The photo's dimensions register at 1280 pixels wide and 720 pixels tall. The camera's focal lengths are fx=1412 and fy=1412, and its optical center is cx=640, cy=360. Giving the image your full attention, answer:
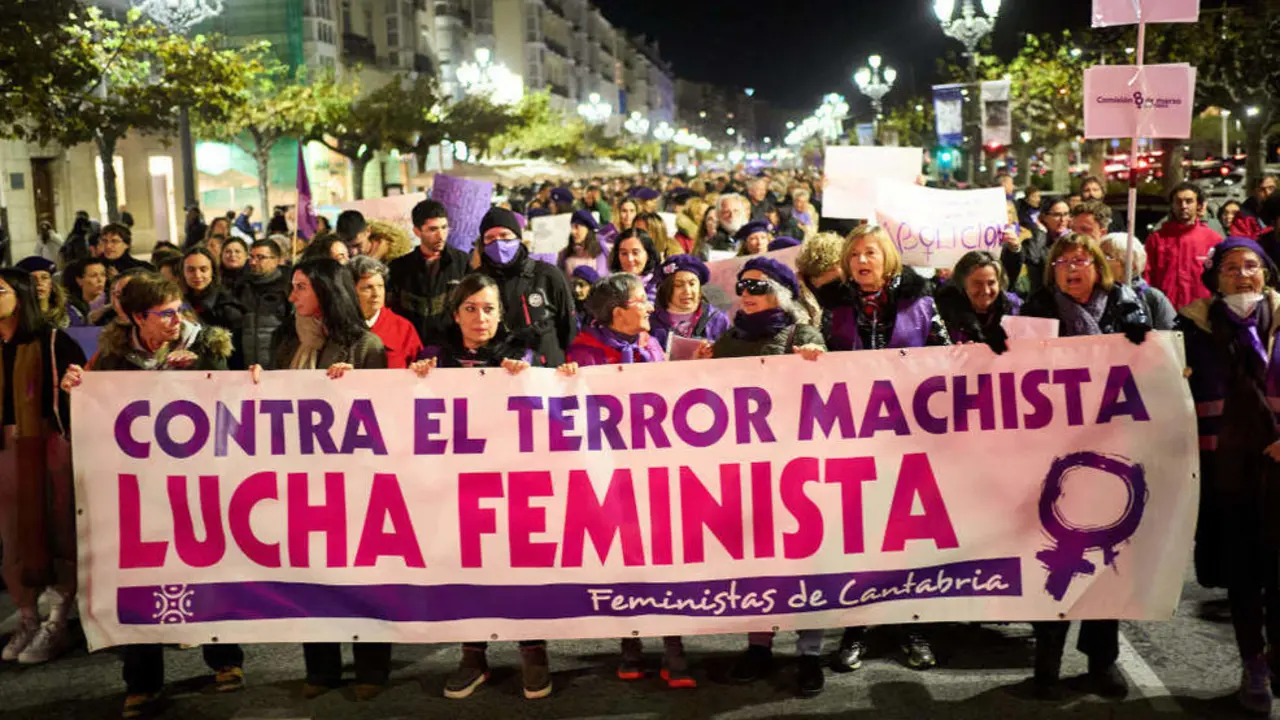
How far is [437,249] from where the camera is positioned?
26.7ft

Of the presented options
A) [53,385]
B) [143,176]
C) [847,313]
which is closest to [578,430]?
[847,313]

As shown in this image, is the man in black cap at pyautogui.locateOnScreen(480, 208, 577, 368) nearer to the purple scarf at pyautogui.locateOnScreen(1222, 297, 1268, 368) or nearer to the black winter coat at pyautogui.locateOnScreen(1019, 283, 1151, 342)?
the black winter coat at pyautogui.locateOnScreen(1019, 283, 1151, 342)

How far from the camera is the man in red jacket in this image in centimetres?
1015

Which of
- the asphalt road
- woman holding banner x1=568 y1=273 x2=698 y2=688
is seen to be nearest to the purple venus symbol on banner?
the asphalt road

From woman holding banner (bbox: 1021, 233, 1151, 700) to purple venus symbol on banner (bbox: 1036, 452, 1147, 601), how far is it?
0.26 m

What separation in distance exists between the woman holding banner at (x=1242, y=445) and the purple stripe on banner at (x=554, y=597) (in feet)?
2.67

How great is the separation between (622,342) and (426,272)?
9.41 feet

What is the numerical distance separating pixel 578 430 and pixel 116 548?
1.72 meters

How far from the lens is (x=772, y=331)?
5.29m

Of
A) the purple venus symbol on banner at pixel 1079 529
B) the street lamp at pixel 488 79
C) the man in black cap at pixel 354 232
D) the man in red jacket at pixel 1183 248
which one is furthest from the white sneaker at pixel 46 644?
the street lamp at pixel 488 79

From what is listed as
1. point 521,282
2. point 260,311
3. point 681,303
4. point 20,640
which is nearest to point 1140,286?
point 681,303

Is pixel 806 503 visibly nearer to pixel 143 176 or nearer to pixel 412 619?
pixel 412 619

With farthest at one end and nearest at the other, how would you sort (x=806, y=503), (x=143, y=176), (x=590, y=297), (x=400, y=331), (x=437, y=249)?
(x=143, y=176)
(x=437, y=249)
(x=400, y=331)
(x=590, y=297)
(x=806, y=503)

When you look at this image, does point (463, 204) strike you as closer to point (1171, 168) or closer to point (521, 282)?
point (521, 282)
